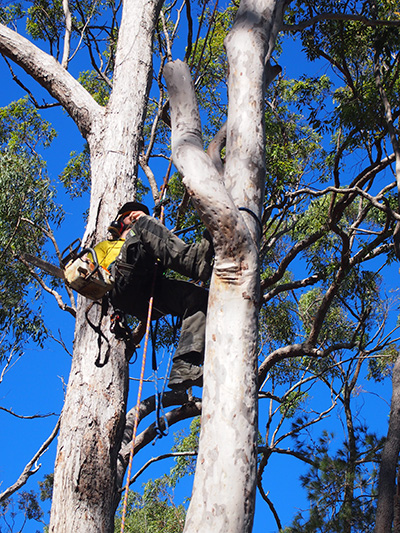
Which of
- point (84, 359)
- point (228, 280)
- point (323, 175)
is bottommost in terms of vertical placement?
point (228, 280)

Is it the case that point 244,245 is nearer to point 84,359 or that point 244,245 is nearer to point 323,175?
point 84,359

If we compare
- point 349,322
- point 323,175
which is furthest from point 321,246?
point 349,322

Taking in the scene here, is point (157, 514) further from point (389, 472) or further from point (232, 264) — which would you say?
point (232, 264)

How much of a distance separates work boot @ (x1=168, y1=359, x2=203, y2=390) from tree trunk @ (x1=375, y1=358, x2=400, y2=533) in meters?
2.07

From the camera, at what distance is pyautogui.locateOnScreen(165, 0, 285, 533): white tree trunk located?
2.09 m

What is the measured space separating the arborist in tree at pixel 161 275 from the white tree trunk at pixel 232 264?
0.50 metres

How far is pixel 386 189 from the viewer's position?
799 centimetres

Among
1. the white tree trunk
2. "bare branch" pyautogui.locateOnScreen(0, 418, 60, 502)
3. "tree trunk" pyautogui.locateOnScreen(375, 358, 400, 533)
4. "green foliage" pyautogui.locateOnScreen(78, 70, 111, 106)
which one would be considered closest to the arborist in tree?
the white tree trunk

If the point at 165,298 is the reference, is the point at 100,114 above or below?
above

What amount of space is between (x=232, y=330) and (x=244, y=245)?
356 mm

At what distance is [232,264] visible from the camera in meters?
2.53

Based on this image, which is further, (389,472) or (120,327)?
(389,472)

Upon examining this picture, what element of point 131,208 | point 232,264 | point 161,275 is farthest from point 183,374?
point 131,208

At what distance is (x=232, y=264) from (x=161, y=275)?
4.58 feet
